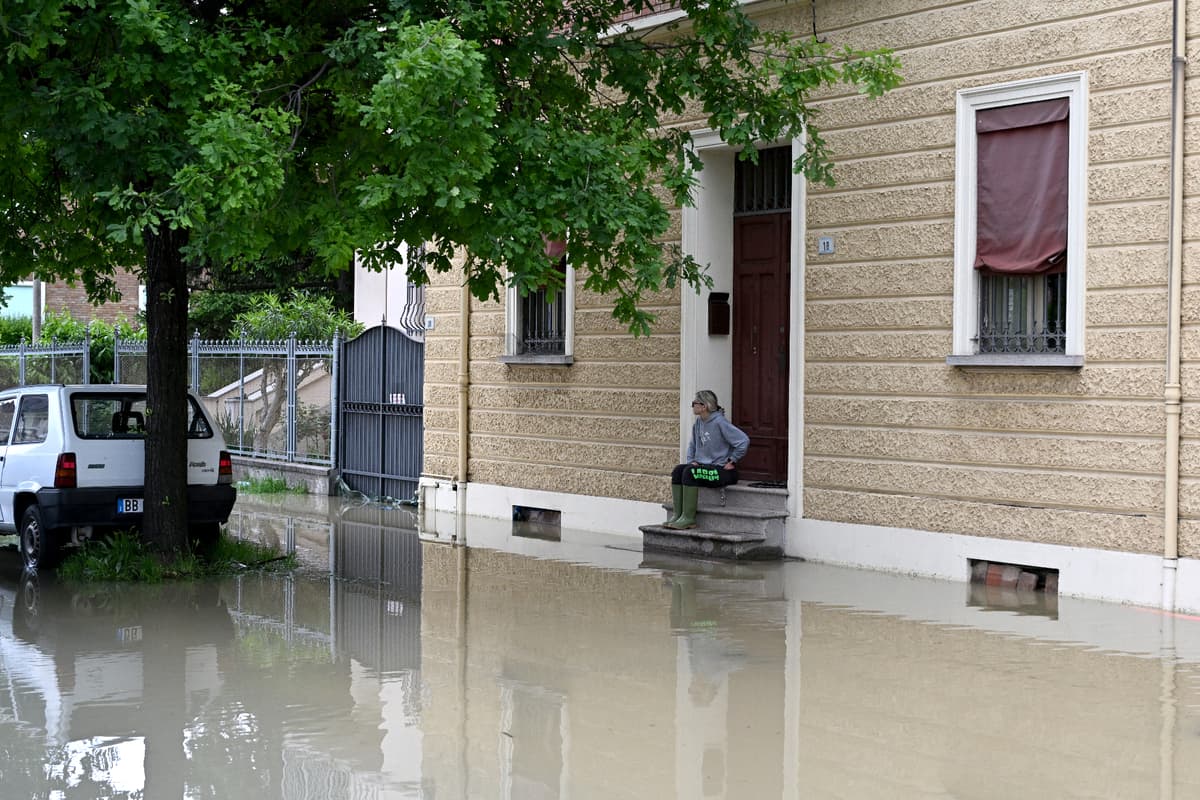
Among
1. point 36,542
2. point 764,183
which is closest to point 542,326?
point 764,183

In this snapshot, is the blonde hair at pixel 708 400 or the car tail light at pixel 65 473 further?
the blonde hair at pixel 708 400

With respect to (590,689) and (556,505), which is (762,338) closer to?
(556,505)

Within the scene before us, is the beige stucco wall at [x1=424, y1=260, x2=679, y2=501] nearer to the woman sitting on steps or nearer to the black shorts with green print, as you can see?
the woman sitting on steps

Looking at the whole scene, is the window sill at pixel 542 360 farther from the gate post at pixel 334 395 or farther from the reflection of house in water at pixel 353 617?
the gate post at pixel 334 395

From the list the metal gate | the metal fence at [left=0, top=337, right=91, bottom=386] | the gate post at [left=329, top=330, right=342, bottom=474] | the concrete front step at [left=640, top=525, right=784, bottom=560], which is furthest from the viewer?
the metal fence at [left=0, top=337, right=91, bottom=386]

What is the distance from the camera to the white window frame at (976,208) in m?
11.0

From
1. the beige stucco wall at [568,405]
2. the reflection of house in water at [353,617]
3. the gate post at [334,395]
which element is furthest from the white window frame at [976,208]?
the gate post at [334,395]

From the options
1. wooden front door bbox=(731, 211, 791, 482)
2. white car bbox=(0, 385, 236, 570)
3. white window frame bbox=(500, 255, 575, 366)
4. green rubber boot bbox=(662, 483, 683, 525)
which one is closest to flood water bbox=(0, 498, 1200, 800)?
white car bbox=(0, 385, 236, 570)

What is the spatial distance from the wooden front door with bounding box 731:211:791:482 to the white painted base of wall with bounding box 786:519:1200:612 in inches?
46.1

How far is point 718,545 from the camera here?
520 inches

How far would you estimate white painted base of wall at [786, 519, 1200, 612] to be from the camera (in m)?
10.5

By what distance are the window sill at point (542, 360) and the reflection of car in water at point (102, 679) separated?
530cm

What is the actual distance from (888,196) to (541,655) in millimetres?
5607

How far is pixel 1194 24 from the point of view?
33.9 feet
